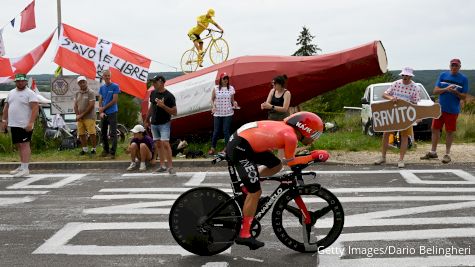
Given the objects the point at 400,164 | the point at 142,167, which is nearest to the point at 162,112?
the point at 142,167

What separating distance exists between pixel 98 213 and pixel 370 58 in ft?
23.1

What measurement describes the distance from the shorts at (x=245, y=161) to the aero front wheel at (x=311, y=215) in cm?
36

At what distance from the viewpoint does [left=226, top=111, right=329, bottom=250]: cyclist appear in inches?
217

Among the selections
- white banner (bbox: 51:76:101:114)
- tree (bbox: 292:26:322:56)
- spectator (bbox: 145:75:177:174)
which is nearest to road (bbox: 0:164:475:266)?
spectator (bbox: 145:75:177:174)

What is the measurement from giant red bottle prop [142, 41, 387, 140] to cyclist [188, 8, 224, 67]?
10.3 ft

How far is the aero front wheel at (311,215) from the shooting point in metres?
5.71

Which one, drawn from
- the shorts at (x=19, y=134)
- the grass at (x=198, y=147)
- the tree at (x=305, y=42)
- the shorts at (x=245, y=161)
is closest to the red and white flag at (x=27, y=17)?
the grass at (x=198, y=147)

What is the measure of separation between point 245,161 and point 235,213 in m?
0.53

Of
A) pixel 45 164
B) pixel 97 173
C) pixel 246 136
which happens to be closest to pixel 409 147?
pixel 97 173

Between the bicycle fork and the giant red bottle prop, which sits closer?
the bicycle fork

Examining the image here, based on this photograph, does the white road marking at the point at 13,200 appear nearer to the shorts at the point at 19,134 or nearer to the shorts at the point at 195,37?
the shorts at the point at 19,134

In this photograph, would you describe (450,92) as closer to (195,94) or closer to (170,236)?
(195,94)

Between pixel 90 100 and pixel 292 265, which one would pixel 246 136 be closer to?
pixel 292 265

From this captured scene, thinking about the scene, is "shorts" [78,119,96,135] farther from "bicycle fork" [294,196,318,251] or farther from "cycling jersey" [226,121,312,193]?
"bicycle fork" [294,196,318,251]
